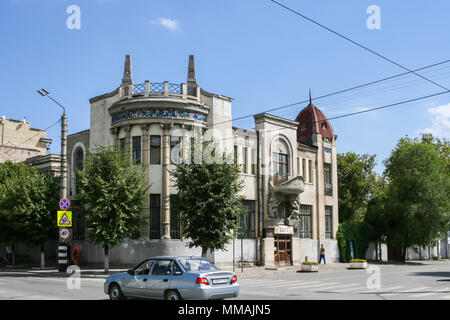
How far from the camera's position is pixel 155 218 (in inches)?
1308

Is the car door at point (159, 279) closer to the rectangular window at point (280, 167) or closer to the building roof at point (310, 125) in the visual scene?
the rectangular window at point (280, 167)

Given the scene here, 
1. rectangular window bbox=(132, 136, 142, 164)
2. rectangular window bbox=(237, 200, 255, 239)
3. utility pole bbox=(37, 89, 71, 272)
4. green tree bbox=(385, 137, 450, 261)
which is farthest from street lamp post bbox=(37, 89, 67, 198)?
green tree bbox=(385, 137, 450, 261)

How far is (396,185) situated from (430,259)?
15628 millimetres

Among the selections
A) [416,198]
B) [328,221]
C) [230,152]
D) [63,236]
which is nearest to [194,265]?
[63,236]

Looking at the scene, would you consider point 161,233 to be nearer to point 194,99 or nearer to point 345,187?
point 194,99

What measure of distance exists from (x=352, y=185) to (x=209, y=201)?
3444cm

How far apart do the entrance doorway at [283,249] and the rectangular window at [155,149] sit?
11033mm

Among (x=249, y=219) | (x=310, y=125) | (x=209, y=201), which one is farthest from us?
(x=310, y=125)

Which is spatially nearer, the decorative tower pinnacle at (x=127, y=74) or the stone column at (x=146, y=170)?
the stone column at (x=146, y=170)

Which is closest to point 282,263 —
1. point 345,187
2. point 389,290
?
point 389,290

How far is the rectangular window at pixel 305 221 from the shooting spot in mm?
41513

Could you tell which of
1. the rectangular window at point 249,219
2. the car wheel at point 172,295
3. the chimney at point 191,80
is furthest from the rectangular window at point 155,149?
the car wheel at point 172,295

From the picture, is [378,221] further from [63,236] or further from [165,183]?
[63,236]

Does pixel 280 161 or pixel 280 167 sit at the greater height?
pixel 280 161
